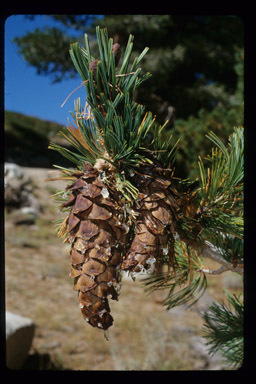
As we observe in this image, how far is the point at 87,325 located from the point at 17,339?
52 cm

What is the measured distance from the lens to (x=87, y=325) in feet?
7.02

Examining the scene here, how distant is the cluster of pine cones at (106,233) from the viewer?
0.36 metres

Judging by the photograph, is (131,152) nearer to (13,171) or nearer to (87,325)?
(87,325)

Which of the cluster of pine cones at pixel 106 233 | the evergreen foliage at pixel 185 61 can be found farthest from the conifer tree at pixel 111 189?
the evergreen foliage at pixel 185 61

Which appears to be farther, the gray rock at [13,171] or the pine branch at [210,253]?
the gray rock at [13,171]

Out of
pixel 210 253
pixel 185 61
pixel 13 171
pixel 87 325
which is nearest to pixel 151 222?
pixel 210 253

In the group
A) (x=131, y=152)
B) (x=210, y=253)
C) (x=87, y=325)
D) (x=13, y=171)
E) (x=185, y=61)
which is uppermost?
(x=185, y=61)

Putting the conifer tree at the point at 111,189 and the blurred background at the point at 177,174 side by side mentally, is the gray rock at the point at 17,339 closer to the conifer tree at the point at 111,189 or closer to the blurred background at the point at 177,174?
the blurred background at the point at 177,174

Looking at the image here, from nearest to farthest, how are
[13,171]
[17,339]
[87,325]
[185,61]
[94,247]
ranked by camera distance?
[94,247] → [17,339] → [87,325] → [185,61] → [13,171]

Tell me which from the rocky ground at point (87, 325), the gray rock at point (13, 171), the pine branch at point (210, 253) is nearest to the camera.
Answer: the pine branch at point (210, 253)

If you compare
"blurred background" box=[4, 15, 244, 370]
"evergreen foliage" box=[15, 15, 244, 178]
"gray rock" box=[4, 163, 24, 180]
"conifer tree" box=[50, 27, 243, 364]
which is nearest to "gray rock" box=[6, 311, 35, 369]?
"blurred background" box=[4, 15, 244, 370]

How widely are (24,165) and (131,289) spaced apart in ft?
6.32

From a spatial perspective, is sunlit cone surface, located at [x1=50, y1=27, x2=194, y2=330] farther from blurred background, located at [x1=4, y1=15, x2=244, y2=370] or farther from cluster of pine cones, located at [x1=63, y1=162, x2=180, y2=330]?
blurred background, located at [x1=4, y1=15, x2=244, y2=370]
